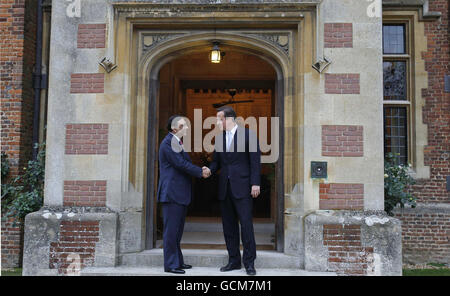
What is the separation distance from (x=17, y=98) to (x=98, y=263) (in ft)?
13.7

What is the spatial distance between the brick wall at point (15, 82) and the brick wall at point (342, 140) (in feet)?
19.4

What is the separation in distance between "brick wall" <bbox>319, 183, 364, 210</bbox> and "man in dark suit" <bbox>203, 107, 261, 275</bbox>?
112 cm

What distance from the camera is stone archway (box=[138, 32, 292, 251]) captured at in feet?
19.7

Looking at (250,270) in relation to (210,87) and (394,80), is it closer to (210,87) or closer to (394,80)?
(394,80)

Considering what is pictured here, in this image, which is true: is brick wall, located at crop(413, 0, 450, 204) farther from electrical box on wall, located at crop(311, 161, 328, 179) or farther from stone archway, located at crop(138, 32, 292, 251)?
stone archway, located at crop(138, 32, 292, 251)

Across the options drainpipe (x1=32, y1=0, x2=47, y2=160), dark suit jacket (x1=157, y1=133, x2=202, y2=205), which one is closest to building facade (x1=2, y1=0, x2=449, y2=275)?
dark suit jacket (x1=157, y1=133, x2=202, y2=205)

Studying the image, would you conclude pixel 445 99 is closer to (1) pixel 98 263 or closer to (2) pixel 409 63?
(2) pixel 409 63

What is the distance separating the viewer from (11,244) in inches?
297

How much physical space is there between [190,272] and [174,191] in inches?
43.9

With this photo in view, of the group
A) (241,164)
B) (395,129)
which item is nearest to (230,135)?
(241,164)

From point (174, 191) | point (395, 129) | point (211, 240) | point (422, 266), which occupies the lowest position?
point (422, 266)

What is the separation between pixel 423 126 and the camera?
302 inches

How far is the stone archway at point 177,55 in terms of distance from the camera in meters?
6.02

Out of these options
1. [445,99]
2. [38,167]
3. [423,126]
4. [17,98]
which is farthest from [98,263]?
[445,99]
